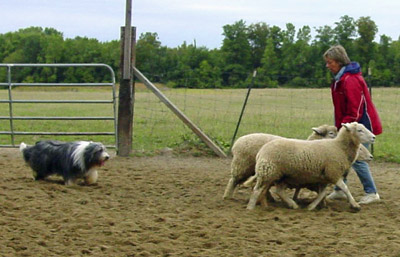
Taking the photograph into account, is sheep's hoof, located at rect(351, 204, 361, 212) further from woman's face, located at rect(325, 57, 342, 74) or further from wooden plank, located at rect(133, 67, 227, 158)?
wooden plank, located at rect(133, 67, 227, 158)

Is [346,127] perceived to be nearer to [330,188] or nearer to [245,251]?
[330,188]

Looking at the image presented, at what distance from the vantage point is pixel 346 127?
7.65m

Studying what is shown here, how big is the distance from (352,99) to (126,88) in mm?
5273

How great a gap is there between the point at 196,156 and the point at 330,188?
11.8ft

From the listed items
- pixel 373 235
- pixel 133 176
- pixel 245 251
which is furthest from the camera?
pixel 133 176

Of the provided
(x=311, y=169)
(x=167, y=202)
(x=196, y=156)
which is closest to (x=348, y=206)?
(x=311, y=169)

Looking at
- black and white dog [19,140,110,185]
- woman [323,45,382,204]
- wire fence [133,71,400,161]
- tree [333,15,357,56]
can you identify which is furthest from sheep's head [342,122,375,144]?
tree [333,15,357,56]

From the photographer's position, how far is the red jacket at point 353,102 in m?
7.86

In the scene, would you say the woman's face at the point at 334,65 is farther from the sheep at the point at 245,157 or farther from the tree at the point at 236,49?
the tree at the point at 236,49

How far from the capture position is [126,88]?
39.2 feet

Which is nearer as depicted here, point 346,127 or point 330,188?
point 346,127

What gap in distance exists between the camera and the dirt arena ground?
5781 mm

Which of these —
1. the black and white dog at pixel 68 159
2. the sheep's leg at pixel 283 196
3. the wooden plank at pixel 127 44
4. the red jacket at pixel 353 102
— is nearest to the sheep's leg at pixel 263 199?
the sheep's leg at pixel 283 196

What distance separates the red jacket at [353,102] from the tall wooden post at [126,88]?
16.0 ft
